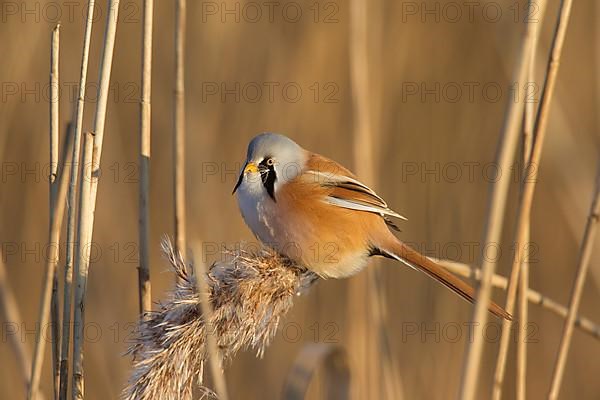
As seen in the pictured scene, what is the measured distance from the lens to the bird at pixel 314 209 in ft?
7.91

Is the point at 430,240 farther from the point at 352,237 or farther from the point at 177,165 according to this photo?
the point at 177,165

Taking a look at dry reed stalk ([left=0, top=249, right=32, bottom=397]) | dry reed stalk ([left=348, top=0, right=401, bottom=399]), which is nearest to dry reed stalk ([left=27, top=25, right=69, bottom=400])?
dry reed stalk ([left=0, top=249, right=32, bottom=397])

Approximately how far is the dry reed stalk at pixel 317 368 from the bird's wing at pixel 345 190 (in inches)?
25.7

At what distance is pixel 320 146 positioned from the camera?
11.8ft

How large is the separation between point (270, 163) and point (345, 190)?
0.92 feet

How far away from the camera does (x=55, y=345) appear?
5.81ft

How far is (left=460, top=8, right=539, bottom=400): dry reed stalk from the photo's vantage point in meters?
1.34

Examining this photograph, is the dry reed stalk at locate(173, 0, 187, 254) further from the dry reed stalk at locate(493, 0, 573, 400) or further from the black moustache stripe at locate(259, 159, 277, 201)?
the dry reed stalk at locate(493, 0, 573, 400)

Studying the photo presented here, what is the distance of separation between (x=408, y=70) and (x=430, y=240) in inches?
33.5

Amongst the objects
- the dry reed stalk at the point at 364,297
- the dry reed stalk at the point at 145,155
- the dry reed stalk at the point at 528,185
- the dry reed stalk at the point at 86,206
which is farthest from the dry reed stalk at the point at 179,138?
the dry reed stalk at the point at 528,185

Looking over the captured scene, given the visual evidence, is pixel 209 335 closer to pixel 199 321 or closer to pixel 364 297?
pixel 199 321

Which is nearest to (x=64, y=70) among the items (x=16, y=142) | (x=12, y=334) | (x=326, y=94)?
(x=16, y=142)

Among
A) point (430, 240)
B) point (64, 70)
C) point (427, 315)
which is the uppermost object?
point (64, 70)

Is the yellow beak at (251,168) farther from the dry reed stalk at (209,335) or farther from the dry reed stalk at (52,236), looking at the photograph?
the dry reed stalk at (209,335)
